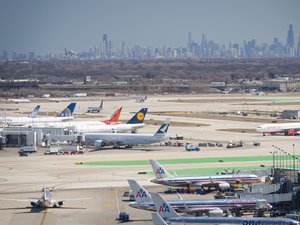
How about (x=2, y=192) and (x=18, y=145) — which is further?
(x=18, y=145)

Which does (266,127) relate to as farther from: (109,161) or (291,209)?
(291,209)

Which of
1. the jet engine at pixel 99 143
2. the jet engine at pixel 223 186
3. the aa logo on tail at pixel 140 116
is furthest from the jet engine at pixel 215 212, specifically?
A: the aa logo on tail at pixel 140 116

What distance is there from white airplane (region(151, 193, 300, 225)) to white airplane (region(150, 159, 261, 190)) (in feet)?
60.1

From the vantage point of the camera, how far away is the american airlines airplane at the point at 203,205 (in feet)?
204

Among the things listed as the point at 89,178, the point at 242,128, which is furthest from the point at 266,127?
the point at 89,178

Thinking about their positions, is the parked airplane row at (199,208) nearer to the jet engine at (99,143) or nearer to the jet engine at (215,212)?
the jet engine at (215,212)

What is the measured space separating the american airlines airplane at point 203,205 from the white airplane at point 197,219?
4.77 m

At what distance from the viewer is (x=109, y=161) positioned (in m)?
101

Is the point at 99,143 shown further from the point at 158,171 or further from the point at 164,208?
the point at 164,208

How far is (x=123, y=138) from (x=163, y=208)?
57.1m

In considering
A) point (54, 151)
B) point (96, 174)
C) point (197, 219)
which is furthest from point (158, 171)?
point (54, 151)

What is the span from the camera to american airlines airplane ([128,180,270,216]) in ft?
204

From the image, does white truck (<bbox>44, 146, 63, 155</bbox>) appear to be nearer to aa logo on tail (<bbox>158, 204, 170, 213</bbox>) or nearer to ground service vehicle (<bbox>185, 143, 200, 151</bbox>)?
ground service vehicle (<bbox>185, 143, 200, 151</bbox>)

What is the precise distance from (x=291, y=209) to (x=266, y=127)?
66.0 m
